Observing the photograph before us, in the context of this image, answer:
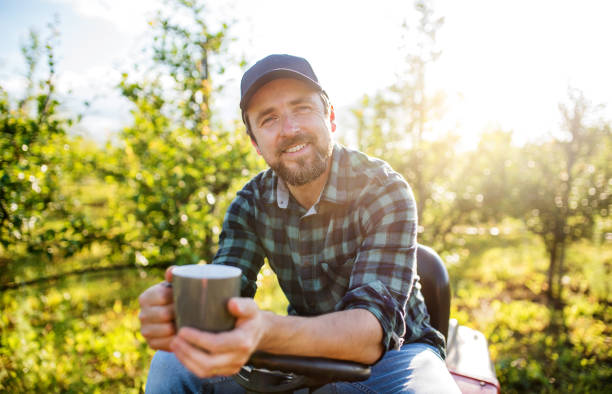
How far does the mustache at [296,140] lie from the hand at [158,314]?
2.60ft

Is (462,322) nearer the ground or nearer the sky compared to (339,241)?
nearer the ground

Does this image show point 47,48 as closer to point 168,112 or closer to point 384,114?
point 168,112

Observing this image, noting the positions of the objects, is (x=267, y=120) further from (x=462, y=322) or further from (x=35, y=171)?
(x=462, y=322)

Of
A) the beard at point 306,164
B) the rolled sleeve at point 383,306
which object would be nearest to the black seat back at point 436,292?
the rolled sleeve at point 383,306

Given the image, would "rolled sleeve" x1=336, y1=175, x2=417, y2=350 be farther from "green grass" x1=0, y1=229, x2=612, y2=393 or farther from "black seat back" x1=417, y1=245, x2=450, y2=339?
"green grass" x1=0, y1=229, x2=612, y2=393

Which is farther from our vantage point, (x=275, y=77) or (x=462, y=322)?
(x=462, y=322)

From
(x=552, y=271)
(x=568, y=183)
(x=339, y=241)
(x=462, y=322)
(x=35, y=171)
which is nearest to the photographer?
(x=339, y=241)

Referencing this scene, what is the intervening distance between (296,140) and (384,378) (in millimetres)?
1014

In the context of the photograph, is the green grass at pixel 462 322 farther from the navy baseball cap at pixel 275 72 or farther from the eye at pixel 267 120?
the navy baseball cap at pixel 275 72

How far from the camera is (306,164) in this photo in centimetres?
166

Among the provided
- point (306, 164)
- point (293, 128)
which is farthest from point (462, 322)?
point (293, 128)

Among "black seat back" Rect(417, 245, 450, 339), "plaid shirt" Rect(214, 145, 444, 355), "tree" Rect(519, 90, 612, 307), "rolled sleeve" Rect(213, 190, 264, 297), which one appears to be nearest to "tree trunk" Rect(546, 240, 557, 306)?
"tree" Rect(519, 90, 612, 307)

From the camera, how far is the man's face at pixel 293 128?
5.36ft

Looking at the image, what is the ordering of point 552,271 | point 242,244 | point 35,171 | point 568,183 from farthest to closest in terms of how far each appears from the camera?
point 552,271 → point 568,183 → point 35,171 → point 242,244
